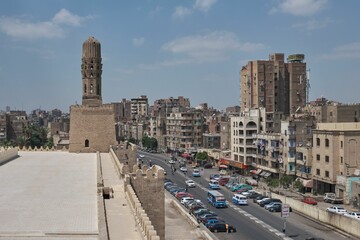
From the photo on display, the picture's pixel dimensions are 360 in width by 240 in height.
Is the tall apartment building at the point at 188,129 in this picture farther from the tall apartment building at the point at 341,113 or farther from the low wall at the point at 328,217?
the low wall at the point at 328,217

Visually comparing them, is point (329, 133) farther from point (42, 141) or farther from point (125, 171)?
point (42, 141)

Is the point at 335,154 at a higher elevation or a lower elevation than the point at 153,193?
higher

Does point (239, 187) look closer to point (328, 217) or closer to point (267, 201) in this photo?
point (267, 201)

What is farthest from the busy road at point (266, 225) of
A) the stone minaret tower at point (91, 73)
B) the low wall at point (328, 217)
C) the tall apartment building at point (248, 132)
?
the tall apartment building at point (248, 132)

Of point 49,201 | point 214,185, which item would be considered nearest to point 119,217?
point 49,201

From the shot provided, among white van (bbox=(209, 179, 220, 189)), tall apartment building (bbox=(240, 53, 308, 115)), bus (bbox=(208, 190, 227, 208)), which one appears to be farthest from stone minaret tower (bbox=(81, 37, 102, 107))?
tall apartment building (bbox=(240, 53, 308, 115))

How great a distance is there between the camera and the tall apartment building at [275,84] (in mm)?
94188

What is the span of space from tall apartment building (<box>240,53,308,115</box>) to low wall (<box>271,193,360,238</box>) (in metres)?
47.8

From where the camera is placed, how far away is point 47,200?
2256 cm

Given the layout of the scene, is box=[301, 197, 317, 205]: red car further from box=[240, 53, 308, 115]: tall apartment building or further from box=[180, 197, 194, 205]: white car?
box=[240, 53, 308, 115]: tall apartment building

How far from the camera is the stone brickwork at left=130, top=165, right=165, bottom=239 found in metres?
24.6

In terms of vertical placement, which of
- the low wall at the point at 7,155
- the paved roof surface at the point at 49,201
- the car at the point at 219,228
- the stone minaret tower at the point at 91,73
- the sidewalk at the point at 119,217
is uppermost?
the stone minaret tower at the point at 91,73

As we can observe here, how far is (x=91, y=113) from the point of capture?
159 feet

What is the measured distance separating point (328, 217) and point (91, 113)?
21.7 meters
